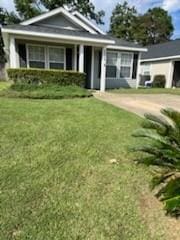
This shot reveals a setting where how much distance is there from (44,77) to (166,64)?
15206 millimetres

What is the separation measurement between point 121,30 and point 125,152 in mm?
49109

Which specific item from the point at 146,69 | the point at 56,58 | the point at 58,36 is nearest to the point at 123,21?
the point at 146,69

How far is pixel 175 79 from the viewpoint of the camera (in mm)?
23812

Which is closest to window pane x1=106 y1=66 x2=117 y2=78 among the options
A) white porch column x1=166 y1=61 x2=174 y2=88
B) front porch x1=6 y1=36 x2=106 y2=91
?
front porch x1=6 y1=36 x2=106 y2=91

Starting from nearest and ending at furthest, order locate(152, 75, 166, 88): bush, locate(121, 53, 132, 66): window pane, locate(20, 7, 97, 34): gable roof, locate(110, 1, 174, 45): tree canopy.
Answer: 1. locate(20, 7, 97, 34): gable roof
2. locate(121, 53, 132, 66): window pane
3. locate(152, 75, 166, 88): bush
4. locate(110, 1, 174, 45): tree canopy

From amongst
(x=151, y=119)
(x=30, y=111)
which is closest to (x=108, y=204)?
(x=151, y=119)

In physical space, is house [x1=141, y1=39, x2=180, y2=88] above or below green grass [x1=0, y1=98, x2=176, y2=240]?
above

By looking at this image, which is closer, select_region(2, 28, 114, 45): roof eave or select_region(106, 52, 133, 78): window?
select_region(2, 28, 114, 45): roof eave

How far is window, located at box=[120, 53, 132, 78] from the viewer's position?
59.6ft

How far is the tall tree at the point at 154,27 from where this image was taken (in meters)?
52.5

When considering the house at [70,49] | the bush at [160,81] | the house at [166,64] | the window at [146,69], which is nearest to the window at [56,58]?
the house at [70,49]

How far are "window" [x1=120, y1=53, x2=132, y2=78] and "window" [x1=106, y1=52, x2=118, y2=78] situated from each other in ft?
1.95

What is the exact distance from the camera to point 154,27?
178 feet

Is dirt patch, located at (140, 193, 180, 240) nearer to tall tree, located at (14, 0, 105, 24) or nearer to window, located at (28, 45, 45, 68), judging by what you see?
window, located at (28, 45, 45, 68)
